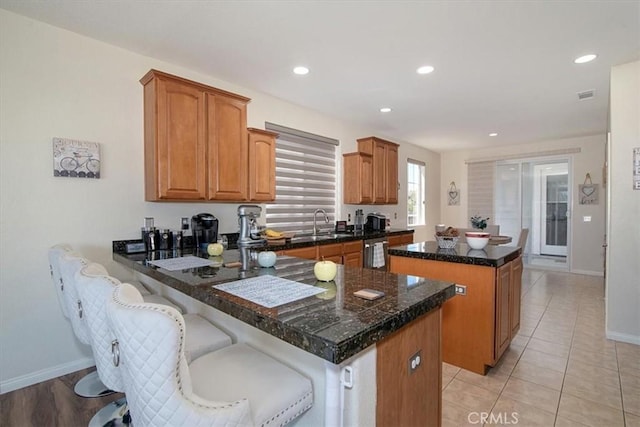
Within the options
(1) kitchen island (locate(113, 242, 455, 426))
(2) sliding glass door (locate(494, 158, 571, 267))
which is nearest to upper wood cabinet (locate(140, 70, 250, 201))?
(1) kitchen island (locate(113, 242, 455, 426))

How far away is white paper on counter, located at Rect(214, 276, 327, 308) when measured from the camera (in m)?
1.24

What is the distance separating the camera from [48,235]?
236 centimetres

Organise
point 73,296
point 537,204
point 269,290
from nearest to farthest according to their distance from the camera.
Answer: point 269,290, point 73,296, point 537,204

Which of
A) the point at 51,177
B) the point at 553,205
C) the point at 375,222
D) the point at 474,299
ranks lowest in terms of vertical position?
the point at 474,299

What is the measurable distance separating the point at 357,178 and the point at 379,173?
1.70ft

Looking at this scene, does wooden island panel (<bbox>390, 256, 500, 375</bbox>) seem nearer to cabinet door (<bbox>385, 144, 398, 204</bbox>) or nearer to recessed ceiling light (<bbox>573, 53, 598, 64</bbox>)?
recessed ceiling light (<bbox>573, 53, 598, 64</bbox>)

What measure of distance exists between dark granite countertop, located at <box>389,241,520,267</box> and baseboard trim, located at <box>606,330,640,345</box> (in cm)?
134

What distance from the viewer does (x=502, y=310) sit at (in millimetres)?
2459

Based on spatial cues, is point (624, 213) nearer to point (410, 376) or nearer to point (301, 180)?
point (410, 376)

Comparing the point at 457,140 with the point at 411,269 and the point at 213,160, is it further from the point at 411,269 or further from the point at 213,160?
the point at 213,160

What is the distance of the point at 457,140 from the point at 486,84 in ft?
9.69

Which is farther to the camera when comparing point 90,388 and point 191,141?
point 191,141

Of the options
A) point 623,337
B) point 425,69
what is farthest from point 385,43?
point 623,337

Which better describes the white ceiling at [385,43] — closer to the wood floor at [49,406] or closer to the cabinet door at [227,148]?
the cabinet door at [227,148]
